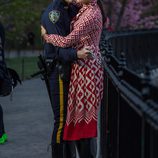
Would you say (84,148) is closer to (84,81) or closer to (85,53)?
(84,81)

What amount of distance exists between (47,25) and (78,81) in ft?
1.83

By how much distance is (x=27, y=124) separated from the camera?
13.0m

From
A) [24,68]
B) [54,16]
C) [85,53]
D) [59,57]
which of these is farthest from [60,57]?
[24,68]

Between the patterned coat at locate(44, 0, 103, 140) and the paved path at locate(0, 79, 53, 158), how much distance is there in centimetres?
223

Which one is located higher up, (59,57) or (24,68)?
(59,57)

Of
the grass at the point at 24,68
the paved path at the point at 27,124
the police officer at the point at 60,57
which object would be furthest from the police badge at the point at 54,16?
the grass at the point at 24,68

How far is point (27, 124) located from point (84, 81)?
18.3 ft

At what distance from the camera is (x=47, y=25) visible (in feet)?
25.0

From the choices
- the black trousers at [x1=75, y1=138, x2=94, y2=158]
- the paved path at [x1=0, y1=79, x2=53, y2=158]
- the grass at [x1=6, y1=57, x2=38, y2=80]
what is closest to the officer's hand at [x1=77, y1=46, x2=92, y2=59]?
the black trousers at [x1=75, y1=138, x2=94, y2=158]

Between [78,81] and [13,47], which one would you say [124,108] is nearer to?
[78,81]

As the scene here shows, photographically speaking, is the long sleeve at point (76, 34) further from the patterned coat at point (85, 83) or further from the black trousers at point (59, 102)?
the black trousers at point (59, 102)

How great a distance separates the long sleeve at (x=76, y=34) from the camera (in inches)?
294

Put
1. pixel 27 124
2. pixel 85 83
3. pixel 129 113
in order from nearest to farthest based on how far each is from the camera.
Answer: pixel 129 113, pixel 85 83, pixel 27 124

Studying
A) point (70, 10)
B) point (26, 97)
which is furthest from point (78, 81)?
point (26, 97)
